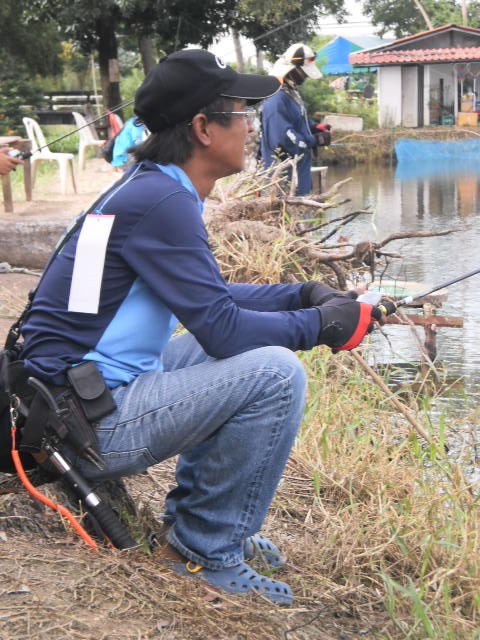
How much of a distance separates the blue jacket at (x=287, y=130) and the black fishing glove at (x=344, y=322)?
5.21 meters

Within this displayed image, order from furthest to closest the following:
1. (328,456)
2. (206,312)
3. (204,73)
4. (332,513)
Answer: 1. (328,456)
2. (332,513)
3. (204,73)
4. (206,312)

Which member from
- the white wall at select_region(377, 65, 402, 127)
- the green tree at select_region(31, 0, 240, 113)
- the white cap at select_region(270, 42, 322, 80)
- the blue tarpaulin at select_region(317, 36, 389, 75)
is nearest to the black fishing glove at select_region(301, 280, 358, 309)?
the white cap at select_region(270, 42, 322, 80)

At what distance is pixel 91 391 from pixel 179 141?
0.73m

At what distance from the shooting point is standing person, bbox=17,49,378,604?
257 centimetres

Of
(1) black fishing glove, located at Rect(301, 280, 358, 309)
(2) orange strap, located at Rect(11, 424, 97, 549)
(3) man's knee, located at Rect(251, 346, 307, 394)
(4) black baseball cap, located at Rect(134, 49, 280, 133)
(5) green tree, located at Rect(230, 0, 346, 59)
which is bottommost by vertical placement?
(2) orange strap, located at Rect(11, 424, 97, 549)

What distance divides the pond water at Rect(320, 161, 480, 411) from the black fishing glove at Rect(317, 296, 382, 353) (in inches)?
89.9

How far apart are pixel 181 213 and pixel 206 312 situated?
0.26 meters

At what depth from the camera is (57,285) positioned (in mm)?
2648

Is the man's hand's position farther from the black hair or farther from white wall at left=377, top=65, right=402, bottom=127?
white wall at left=377, top=65, right=402, bottom=127

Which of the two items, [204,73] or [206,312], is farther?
[204,73]

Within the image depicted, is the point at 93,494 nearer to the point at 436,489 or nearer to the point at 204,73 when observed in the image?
the point at 204,73

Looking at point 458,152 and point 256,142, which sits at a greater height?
point 256,142

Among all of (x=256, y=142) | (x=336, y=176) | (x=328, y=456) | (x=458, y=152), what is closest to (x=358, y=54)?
(x=458, y=152)

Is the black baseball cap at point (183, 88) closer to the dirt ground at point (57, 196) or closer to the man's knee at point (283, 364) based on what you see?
the man's knee at point (283, 364)
